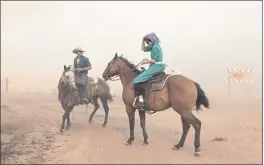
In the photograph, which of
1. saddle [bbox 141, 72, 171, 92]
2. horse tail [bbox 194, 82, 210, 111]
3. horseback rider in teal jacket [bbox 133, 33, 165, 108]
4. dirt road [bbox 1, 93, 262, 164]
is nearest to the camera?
dirt road [bbox 1, 93, 262, 164]

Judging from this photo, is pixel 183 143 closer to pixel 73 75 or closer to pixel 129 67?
pixel 129 67

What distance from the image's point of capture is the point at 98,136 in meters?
11.9

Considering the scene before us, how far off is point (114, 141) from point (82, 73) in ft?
9.82

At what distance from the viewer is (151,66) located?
1052cm

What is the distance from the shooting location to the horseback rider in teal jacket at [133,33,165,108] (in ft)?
34.3

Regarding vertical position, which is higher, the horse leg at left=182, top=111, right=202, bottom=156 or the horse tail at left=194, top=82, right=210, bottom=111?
the horse tail at left=194, top=82, right=210, bottom=111

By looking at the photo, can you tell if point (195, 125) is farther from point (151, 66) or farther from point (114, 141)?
point (114, 141)

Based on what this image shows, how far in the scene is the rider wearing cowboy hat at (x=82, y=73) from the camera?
12945mm

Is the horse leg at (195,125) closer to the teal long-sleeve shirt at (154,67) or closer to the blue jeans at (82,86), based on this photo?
the teal long-sleeve shirt at (154,67)

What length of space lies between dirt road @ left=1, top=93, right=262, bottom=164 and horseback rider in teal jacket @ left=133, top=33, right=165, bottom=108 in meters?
1.40

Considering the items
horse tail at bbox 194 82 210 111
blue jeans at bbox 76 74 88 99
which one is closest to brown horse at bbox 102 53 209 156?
horse tail at bbox 194 82 210 111

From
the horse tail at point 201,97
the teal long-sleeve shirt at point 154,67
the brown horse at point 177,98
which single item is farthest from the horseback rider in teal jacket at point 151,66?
the horse tail at point 201,97

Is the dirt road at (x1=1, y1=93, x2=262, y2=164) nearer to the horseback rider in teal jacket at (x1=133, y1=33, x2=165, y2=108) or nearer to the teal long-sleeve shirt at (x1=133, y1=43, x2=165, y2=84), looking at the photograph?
the horseback rider in teal jacket at (x1=133, y1=33, x2=165, y2=108)

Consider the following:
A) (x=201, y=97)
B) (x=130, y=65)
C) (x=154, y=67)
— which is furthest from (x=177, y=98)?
(x=130, y=65)
